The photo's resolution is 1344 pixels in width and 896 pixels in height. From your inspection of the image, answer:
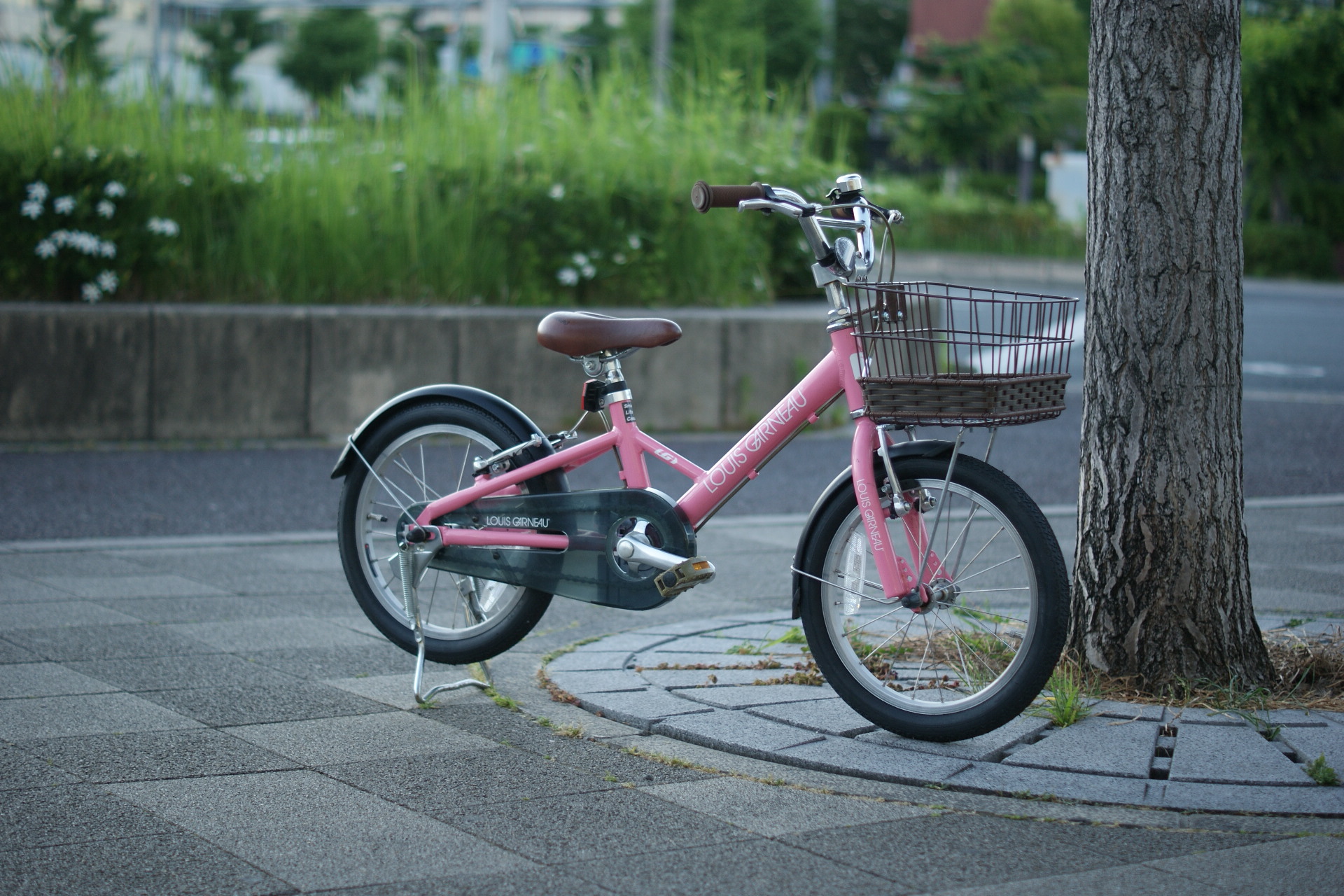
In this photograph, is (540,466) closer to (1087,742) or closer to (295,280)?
(1087,742)

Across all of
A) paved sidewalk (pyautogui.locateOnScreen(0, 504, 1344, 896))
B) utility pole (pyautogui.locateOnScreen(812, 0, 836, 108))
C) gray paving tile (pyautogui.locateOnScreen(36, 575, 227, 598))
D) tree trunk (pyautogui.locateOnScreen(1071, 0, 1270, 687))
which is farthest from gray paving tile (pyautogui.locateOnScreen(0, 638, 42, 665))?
utility pole (pyautogui.locateOnScreen(812, 0, 836, 108))

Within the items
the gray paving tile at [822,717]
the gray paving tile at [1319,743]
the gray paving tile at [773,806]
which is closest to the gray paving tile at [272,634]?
the gray paving tile at [822,717]

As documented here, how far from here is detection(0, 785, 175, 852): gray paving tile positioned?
3004mm

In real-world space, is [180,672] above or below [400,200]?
below

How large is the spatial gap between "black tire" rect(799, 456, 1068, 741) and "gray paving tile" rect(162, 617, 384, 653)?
1645 mm

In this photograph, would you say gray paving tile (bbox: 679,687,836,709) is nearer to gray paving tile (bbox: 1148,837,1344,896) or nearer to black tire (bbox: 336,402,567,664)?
black tire (bbox: 336,402,567,664)

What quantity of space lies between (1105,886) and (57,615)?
353 centimetres

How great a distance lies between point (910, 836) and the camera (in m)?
3.11

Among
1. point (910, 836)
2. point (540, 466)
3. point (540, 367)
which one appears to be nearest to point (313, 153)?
point (540, 367)

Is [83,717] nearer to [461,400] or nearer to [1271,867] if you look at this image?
[461,400]

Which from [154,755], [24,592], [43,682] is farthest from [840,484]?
[24,592]

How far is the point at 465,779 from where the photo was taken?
346cm

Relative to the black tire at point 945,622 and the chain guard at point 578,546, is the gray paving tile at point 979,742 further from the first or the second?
the chain guard at point 578,546

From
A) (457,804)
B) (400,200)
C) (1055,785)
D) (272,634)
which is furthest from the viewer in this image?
(400,200)
